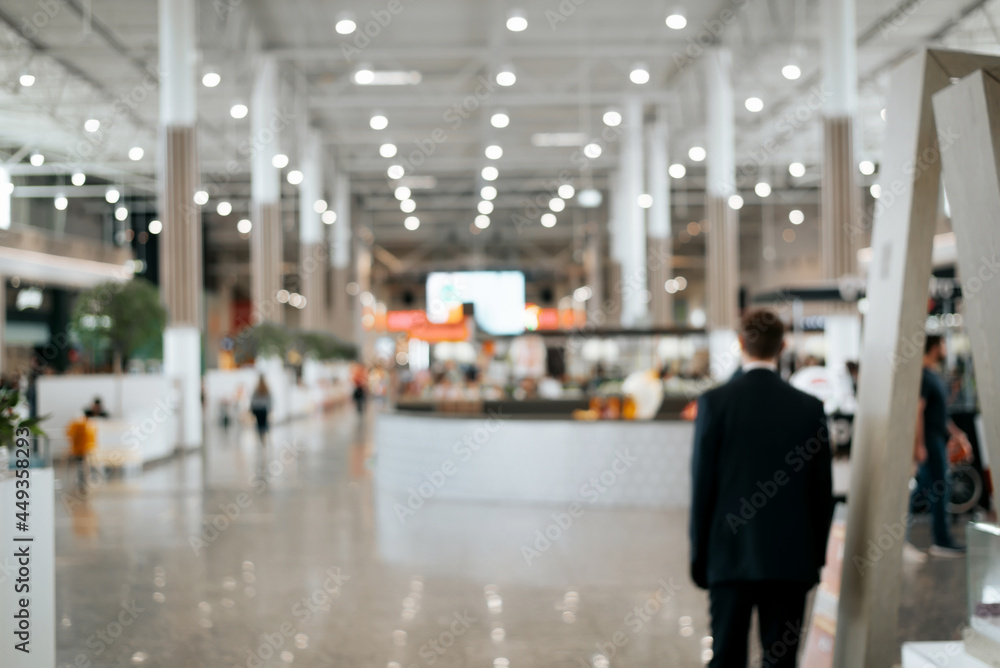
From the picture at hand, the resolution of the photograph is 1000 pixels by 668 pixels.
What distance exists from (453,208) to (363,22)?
24583 mm

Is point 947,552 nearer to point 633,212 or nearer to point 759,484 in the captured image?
point 759,484

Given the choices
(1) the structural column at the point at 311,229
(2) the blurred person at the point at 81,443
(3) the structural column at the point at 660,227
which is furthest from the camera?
(1) the structural column at the point at 311,229

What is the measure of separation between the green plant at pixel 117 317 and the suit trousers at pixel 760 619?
13.9 meters

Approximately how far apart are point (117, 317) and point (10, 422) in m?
12.2

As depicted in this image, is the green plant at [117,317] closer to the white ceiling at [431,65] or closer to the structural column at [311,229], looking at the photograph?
the white ceiling at [431,65]

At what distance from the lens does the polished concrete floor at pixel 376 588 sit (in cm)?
484

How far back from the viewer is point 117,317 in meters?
15.3

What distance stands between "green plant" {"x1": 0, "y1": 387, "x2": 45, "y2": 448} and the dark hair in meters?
2.71

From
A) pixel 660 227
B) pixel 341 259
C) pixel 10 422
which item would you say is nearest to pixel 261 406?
pixel 10 422

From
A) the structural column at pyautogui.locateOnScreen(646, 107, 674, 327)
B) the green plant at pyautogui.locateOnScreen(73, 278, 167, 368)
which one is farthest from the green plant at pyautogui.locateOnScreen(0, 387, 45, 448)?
the structural column at pyautogui.locateOnScreen(646, 107, 674, 327)

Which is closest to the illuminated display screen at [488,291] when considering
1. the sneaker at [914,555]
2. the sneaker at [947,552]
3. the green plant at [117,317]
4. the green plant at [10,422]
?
the green plant at [117,317]

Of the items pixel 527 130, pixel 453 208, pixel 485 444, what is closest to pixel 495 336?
pixel 485 444

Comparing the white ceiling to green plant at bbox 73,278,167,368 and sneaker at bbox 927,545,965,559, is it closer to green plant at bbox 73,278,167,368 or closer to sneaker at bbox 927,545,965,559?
green plant at bbox 73,278,167,368

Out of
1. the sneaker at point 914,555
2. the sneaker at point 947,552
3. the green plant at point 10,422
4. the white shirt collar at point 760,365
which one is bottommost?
the sneaker at point 914,555
